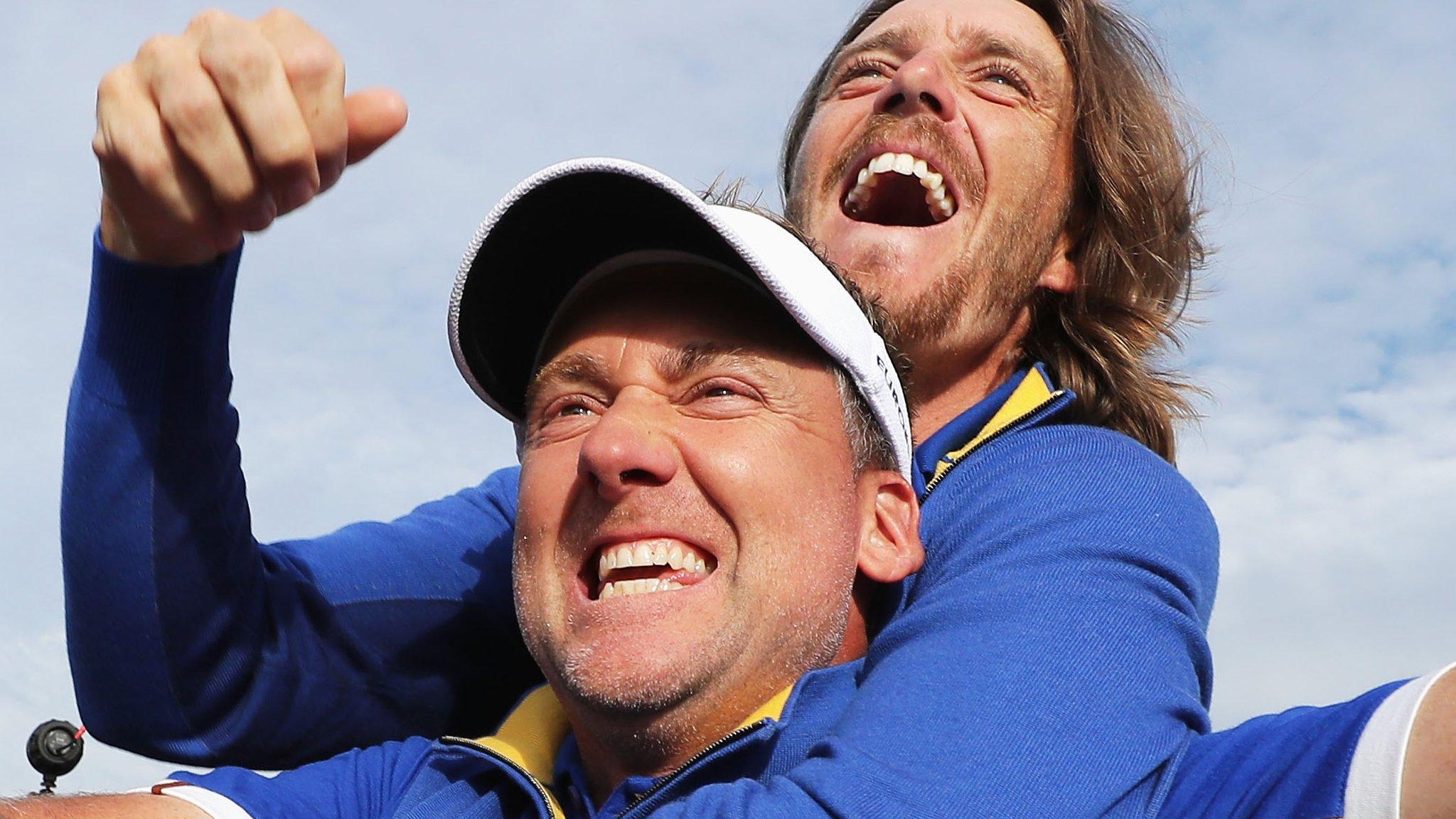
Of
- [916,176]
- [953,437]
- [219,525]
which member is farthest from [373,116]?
[916,176]

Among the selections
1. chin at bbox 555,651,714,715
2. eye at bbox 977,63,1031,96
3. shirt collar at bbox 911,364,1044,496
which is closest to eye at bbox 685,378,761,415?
chin at bbox 555,651,714,715

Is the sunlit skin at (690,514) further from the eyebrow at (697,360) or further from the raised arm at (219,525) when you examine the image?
the raised arm at (219,525)

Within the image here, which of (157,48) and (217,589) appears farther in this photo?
(217,589)

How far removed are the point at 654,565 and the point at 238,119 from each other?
101 centimetres

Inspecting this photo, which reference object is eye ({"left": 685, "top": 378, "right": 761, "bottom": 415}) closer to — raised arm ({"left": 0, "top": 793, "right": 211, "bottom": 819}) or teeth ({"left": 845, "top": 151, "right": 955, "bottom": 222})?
Answer: raised arm ({"left": 0, "top": 793, "right": 211, "bottom": 819})

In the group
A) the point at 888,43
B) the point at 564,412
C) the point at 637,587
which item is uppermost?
the point at 888,43

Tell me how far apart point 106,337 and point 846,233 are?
1793 mm

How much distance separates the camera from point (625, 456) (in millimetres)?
2332

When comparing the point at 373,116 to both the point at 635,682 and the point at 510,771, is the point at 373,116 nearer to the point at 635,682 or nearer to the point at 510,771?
the point at 635,682

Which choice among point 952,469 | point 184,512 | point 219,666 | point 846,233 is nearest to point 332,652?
point 219,666

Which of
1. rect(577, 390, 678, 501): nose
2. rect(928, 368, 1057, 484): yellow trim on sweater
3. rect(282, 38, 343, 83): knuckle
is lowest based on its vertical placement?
rect(928, 368, 1057, 484): yellow trim on sweater

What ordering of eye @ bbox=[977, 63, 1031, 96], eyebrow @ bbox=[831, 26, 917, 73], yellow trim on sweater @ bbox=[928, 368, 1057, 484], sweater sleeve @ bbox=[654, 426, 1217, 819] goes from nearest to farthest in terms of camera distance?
sweater sleeve @ bbox=[654, 426, 1217, 819] < yellow trim on sweater @ bbox=[928, 368, 1057, 484] < eye @ bbox=[977, 63, 1031, 96] < eyebrow @ bbox=[831, 26, 917, 73]

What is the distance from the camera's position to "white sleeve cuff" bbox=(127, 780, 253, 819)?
2383 mm

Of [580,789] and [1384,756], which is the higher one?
[1384,756]
